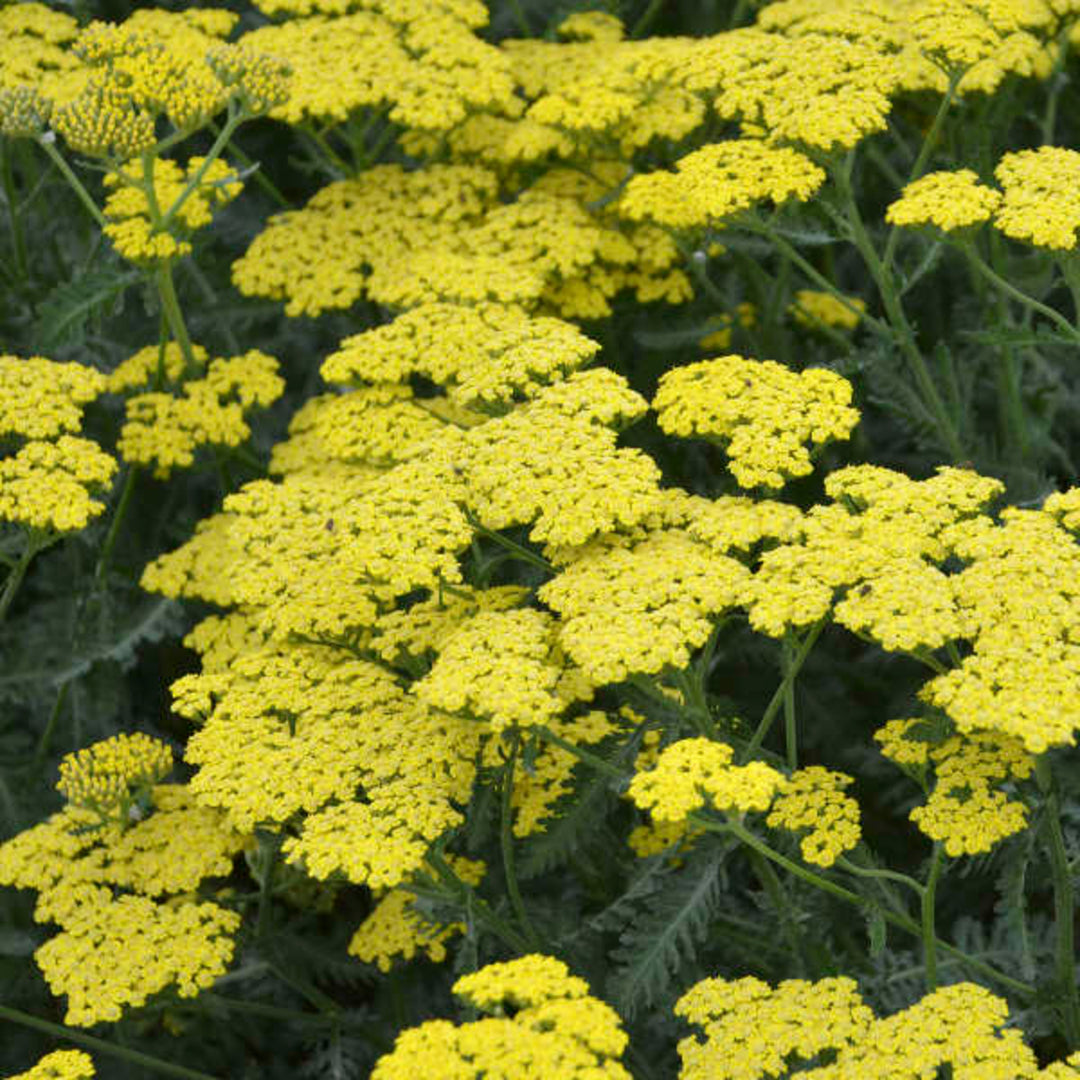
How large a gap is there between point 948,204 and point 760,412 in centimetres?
93

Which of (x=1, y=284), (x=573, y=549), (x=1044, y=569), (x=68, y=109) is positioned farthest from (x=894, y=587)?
(x=1, y=284)

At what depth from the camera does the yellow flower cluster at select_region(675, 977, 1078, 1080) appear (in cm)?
369

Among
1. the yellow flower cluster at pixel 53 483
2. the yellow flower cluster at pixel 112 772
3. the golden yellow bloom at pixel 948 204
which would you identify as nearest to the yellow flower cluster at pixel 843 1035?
the yellow flower cluster at pixel 112 772

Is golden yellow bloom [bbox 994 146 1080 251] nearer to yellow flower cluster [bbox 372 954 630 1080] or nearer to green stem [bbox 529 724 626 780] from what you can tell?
green stem [bbox 529 724 626 780]

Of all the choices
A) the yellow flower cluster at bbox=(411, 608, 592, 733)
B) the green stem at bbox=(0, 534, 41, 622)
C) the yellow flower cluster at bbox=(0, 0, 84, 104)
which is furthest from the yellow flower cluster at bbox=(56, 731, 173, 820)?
the yellow flower cluster at bbox=(0, 0, 84, 104)

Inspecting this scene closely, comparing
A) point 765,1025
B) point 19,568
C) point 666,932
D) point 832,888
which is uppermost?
point 19,568

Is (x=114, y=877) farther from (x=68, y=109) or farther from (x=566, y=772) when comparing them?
(x=68, y=109)

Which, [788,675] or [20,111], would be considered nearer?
[788,675]

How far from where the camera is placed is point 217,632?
543cm

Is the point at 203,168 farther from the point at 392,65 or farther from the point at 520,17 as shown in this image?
the point at 520,17

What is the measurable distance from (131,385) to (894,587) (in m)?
3.35

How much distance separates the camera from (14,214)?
6480 mm

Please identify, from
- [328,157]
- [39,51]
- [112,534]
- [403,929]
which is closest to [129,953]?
[403,929]

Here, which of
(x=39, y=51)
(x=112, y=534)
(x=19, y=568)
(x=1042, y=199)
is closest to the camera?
→ (x=1042, y=199)
